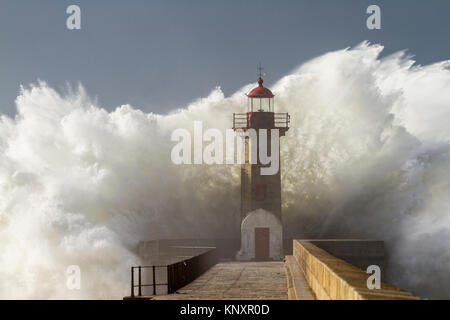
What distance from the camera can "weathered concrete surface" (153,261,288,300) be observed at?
1452cm

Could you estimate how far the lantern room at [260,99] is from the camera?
105 feet

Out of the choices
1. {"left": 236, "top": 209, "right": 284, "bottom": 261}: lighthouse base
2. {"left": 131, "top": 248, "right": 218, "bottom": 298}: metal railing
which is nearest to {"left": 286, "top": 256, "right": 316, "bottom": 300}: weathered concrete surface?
{"left": 131, "top": 248, "right": 218, "bottom": 298}: metal railing

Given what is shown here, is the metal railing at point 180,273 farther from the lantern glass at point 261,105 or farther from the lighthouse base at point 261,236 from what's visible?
the lantern glass at point 261,105

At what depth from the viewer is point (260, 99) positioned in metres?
32.6

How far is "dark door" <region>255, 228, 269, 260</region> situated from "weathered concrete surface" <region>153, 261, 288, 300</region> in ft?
24.9

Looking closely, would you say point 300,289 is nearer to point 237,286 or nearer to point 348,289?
point 237,286

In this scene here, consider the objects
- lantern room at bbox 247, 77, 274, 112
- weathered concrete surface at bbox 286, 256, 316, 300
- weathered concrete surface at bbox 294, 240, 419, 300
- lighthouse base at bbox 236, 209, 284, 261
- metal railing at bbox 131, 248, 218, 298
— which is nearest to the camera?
weathered concrete surface at bbox 294, 240, 419, 300

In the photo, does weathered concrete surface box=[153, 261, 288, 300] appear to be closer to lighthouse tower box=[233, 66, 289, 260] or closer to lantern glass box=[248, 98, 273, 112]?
lighthouse tower box=[233, 66, 289, 260]

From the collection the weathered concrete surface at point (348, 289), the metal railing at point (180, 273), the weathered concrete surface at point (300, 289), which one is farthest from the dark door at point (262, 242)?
the weathered concrete surface at point (348, 289)

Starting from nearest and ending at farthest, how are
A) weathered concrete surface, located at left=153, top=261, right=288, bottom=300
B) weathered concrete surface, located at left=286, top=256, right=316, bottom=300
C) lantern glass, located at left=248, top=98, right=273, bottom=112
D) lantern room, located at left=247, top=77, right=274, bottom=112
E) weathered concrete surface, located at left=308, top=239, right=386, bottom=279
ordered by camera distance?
1. weathered concrete surface, located at left=286, top=256, right=316, bottom=300
2. weathered concrete surface, located at left=153, top=261, right=288, bottom=300
3. weathered concrete surface, located at left=308, top=239, right=386, bottom=279
4. lantern room, located at left=247, top=77, right=274, bottom=112
5. lantern glass, located at left=248, top=98, right=273, bottom=112

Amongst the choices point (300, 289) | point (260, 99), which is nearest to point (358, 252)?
point (260, 99)

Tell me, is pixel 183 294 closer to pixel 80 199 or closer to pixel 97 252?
pixel 97 252

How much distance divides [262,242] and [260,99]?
22.4ft
